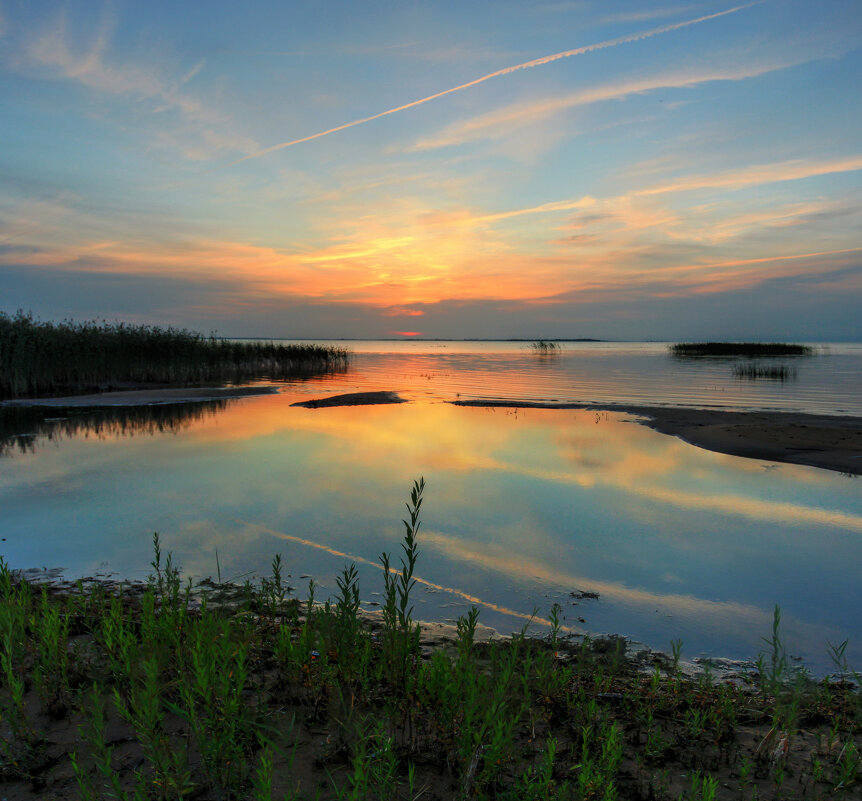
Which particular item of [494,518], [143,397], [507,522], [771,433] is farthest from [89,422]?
[771,433]

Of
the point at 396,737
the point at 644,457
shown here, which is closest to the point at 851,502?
the point at 644,457

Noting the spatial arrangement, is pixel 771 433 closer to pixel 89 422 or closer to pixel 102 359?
pixel 89 422

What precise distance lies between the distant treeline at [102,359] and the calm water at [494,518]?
1045 cm

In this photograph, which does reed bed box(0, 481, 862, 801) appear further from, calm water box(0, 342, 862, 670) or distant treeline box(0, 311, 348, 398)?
distant treeline box(0, 311, 348, 398)

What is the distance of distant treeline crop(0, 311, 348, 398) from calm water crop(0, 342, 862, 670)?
1045cm

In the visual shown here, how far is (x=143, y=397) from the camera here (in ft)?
87.9

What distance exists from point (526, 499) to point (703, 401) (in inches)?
726

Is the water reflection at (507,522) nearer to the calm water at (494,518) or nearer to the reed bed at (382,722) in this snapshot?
the calm water at (494,518)

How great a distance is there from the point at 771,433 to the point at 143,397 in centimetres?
2654

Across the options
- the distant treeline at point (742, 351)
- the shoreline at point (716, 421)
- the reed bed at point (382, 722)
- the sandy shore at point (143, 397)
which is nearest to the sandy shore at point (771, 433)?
the shoreline at point (716, 421)

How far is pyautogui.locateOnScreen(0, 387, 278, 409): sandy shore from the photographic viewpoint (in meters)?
24.5

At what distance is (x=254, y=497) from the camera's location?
10.6m

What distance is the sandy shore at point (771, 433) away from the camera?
13883mm

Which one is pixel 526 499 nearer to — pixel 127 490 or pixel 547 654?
pixel 547 654
